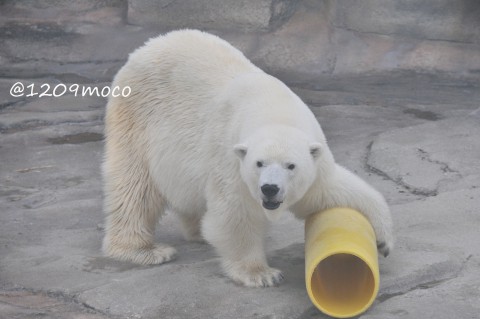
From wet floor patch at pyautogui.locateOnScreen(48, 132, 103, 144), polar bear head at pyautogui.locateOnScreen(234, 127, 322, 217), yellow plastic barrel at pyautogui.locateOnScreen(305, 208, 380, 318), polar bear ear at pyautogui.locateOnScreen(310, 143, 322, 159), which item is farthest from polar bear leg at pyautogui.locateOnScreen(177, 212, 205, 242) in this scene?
wet floor patch at pyautogui.locateOnScreen(48, 132, 103, 144)

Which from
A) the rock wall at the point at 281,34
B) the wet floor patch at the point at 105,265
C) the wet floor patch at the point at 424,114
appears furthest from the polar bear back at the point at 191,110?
the rock wall at the point at 281,34

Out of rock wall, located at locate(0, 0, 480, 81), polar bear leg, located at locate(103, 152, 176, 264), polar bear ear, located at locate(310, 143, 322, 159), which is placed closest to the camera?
polar bear ear, located at locate(310, 143, 322, 159)

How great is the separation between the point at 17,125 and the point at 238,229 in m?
3.38

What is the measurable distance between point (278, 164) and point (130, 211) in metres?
1.27

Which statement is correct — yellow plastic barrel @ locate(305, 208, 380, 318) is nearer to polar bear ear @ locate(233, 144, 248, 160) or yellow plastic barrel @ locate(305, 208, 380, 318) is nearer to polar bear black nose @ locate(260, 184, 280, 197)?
polar bear black nose @ locate(260, 184, 280, 197)

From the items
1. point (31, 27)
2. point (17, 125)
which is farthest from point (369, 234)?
point (31, 27)

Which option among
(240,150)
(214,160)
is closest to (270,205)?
(240,150)

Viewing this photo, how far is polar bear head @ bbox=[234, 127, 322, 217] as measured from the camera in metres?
3.39

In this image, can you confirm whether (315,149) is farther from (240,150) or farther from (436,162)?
(436,162)

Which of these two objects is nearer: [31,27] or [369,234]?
[369,234]

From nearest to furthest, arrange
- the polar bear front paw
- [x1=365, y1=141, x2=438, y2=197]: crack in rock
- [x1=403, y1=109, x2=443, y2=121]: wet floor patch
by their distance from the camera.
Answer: the polar bear front paw, [x1=365, y1=141, x2=438, y2=197]: crack in rock, [x1=403, y1=109, x2=443, y2=121]: wet floor patch

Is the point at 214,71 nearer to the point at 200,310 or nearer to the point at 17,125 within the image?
the point at 200,310

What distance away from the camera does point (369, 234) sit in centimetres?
372

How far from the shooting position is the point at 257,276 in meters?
3.80
